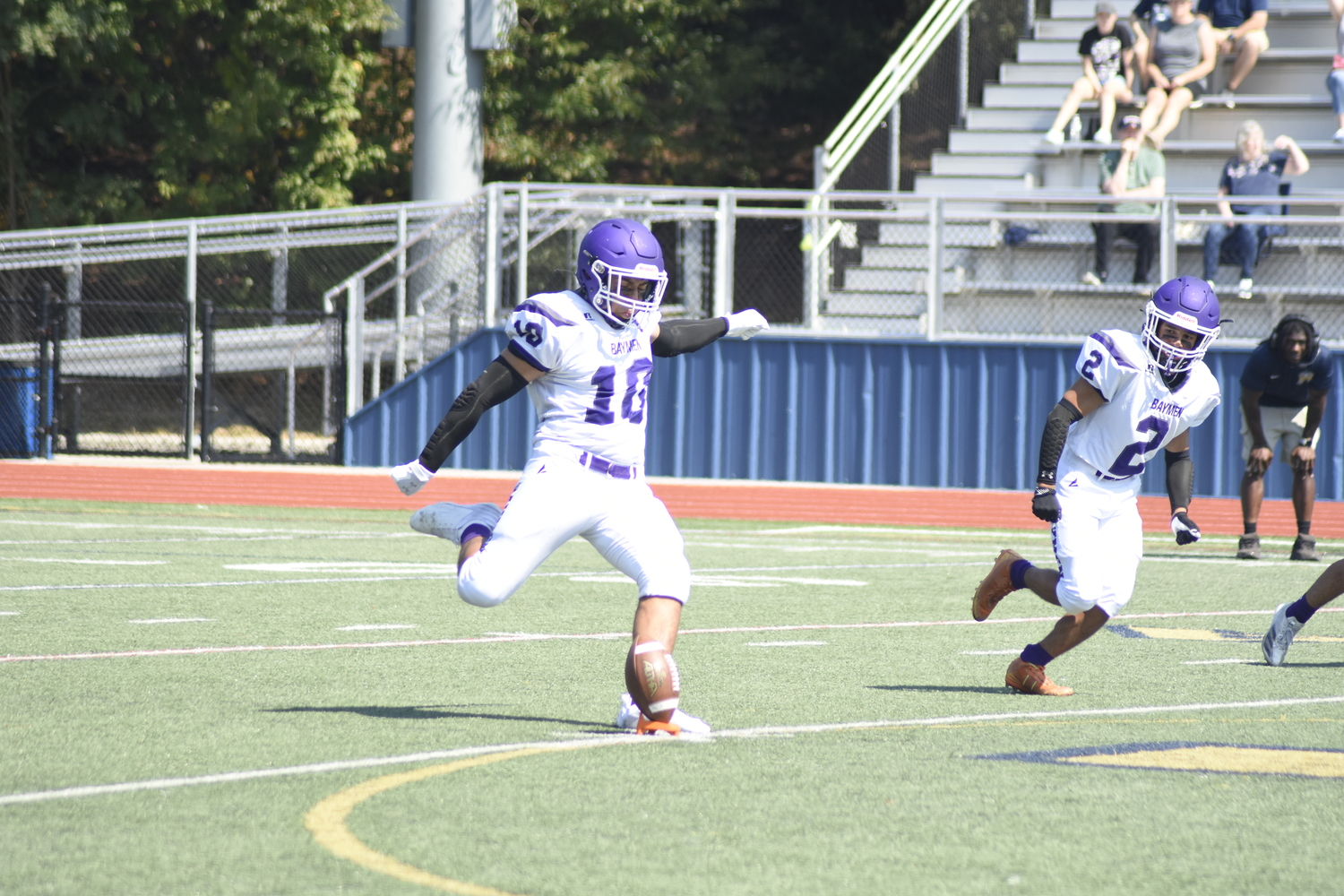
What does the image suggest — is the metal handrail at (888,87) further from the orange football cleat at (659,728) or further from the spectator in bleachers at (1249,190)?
the orange football cleat at (659,728)

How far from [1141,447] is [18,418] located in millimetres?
15482

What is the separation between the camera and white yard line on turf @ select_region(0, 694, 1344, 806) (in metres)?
5.12

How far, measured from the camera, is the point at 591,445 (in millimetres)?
6270

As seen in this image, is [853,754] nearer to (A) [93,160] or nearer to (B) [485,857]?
(B) [485,857]

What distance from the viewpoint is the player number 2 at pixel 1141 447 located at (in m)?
7.30

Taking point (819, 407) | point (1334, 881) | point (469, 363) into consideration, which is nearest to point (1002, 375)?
point (819, 407)

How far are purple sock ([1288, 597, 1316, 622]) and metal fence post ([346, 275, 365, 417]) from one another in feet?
43.6

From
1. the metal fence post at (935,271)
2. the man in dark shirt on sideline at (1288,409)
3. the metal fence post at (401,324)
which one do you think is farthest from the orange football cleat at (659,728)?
the metal fence post at (401,324)

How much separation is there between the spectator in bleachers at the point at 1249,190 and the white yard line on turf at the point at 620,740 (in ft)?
36.3

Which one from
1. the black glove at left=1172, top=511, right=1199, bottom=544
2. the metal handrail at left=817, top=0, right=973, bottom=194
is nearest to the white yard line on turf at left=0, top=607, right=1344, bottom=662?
the black glove at left=1172, top=511, right=1199, bottom=544

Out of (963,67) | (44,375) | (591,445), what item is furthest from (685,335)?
(963,67)

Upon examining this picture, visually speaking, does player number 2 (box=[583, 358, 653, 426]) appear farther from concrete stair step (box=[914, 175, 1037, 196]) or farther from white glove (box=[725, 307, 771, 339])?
concrete stair step (box=[914, 175, 1037, 196])

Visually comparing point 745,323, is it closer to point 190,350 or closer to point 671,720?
point 671,720

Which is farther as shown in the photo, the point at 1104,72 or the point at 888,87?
the point at 888,87
